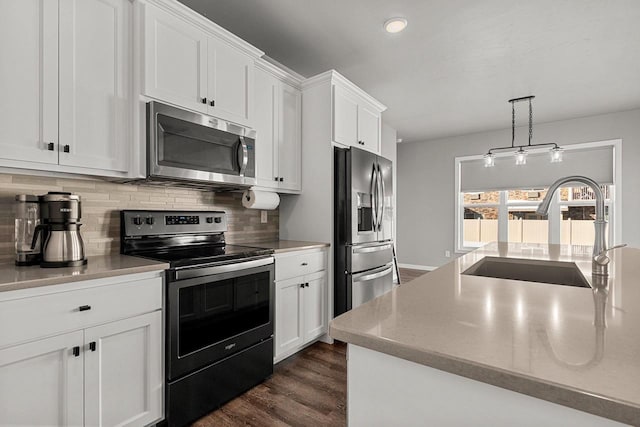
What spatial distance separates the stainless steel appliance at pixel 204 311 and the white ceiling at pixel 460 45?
1675mm

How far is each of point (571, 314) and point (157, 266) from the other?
1649 millimetres

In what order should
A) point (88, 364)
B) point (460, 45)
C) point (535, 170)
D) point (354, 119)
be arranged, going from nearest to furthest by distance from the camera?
point (88, 364)
point (460, 45)
point (354, 119)
point (535, 170)

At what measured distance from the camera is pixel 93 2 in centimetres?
168

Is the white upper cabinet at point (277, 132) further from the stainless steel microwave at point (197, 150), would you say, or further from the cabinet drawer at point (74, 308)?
the cabinet drawer at point (74, 308)

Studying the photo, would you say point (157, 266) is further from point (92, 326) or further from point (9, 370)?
point (9, 370)

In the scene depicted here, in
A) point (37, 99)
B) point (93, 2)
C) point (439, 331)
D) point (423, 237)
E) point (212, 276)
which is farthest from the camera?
point (423, 237)

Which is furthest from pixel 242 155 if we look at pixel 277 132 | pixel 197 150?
pixel 277 132

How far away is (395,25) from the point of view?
2.54 meters

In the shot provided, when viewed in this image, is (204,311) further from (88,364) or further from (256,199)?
(256,199)

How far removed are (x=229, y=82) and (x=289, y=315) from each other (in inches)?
70.1

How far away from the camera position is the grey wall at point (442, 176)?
4773mm

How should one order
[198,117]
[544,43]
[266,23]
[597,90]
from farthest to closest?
[597,90] < [544,43] < [266,23] < [198,117]

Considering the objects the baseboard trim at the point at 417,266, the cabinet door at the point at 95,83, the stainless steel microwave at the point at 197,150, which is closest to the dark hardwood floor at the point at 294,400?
the stainless steel microwave at the point at 197,150

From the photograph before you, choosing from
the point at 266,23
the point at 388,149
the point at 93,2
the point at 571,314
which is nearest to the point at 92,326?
the point at 93,2
